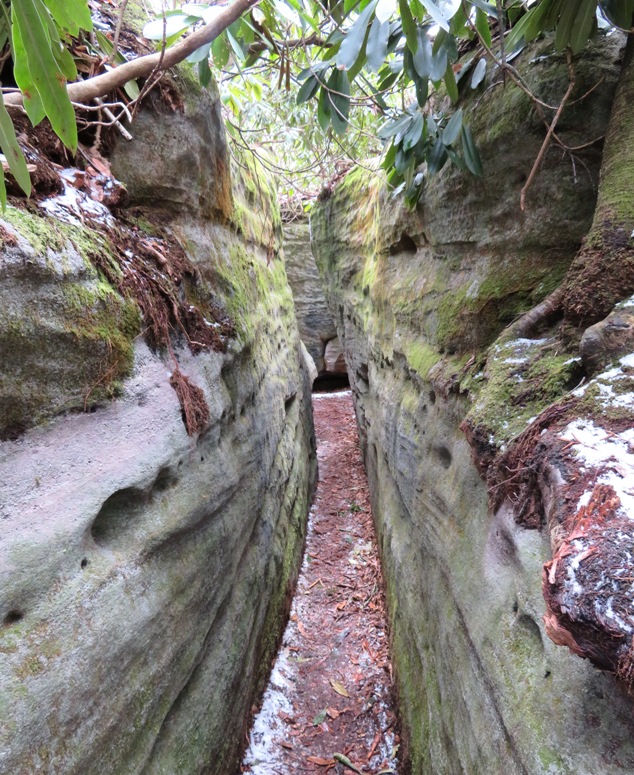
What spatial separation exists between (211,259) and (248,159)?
2.69 m

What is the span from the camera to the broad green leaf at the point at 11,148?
52.8 inches

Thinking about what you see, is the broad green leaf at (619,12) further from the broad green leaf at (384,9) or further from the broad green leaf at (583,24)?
the broad green leaf at (384,9)

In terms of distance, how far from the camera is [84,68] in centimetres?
259

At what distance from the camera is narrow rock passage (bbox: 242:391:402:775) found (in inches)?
128

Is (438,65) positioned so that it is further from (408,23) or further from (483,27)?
(408,23)

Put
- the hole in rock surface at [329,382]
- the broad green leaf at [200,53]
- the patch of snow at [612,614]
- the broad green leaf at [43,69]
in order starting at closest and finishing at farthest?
1. the patch of snow at [612,614]
2. the broad green leaf at [43,69]
3. the broad green leaf at [200,53]
4. the hole in rock surface at [329,382]

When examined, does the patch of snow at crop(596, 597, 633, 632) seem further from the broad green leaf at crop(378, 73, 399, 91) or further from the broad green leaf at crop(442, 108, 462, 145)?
the broad green leaf at crop(378, 73, 399, 91)

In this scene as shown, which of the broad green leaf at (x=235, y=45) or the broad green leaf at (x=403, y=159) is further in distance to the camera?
the broad green leaf at (x=403, y=159)

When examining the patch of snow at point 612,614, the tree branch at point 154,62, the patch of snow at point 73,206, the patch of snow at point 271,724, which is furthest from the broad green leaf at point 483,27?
the patch of snow at point 271,724

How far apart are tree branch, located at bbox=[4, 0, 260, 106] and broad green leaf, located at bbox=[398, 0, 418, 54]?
0.81 meters

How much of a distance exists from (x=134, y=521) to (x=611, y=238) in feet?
8.89

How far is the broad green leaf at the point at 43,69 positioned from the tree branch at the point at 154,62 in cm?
96

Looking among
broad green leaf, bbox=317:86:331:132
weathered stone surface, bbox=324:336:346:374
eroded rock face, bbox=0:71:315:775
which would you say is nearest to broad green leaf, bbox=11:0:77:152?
eroded rock face, bbox=0:71:315:775

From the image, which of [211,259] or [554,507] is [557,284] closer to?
[554,507]
